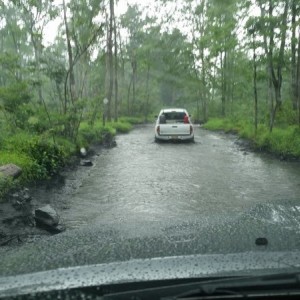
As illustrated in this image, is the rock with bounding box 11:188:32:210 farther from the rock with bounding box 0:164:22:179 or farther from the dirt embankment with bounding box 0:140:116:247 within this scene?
the rock with bounding box 0:164:22:179

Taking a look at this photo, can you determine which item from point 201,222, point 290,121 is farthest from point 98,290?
point 290,121

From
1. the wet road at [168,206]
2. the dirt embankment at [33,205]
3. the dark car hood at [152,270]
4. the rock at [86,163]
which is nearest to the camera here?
the dark car hood at [152,270]

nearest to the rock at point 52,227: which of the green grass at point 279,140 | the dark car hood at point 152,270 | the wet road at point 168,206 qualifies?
the wet road at point 168,206

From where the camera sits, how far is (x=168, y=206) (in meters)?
7.80

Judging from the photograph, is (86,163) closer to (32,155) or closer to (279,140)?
(32,155)

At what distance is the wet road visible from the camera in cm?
227

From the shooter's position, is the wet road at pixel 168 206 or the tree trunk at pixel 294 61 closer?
the wet road at pixel 168 206

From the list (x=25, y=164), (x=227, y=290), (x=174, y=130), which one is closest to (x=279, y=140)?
(x=174, y=130)

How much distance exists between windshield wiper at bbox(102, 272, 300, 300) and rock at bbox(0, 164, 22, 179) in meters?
6.97

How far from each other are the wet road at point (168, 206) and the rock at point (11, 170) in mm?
596

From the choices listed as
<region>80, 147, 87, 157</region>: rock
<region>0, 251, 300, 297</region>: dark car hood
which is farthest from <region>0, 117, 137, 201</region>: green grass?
<region>0, 251, 300, 297</region>: dark car hood

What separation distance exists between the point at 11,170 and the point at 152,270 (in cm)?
720

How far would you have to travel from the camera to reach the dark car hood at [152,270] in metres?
1.74

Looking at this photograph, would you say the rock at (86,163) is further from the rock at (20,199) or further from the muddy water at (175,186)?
the rock at (20,199)
